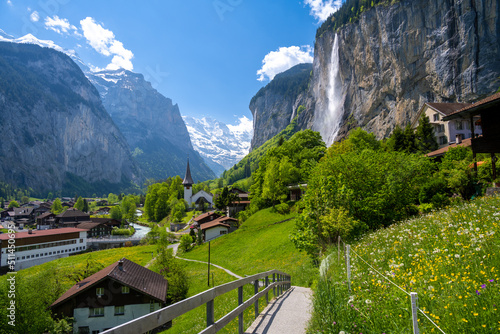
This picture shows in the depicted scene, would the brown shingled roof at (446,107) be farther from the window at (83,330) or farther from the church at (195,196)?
the church at (195,196)

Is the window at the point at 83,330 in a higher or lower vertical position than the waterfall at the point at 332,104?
lower

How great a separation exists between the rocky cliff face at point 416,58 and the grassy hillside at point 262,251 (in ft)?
185

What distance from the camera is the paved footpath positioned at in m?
6.38

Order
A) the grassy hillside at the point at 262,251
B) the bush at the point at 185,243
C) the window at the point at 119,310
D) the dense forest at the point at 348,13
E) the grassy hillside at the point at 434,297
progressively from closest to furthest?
the grassy hillside at the point at 434,297 < the grassy hillside at the point at 262,251 < the window at the point at 119,310 < the bush at the point at 185,243 < the dense forest at the point at 348,13

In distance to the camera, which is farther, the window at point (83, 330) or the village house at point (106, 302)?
the village house at point (106, 302)

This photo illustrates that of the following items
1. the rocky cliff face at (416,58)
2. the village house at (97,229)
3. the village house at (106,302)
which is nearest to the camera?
the village house at (106,302)

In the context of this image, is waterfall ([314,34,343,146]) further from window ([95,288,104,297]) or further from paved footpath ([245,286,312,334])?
paved footpath ([245,286,312,334])

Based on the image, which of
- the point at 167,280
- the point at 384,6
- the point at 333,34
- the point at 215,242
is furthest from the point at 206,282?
the point at 333,34

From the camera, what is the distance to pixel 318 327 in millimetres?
5523

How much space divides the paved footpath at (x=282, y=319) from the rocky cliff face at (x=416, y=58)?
7792 cm

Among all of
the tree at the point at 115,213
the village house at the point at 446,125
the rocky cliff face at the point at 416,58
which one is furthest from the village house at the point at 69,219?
the village house at the point at 446,125

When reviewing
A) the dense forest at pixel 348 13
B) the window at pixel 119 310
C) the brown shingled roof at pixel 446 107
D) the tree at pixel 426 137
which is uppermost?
the dense forest at pixel 348 13

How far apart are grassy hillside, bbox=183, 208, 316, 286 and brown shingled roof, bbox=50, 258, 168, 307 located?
8.84m

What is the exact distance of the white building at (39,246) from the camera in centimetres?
6015
